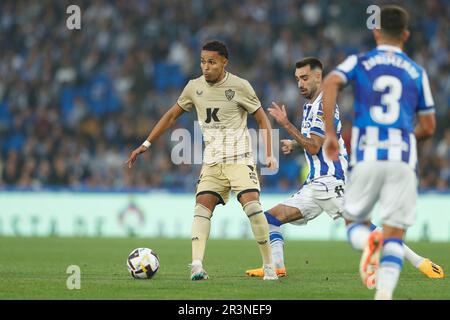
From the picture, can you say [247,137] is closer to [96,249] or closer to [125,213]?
[96,249]

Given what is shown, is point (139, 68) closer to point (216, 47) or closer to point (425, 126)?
point (216, 47)

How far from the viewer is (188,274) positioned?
10617 mm

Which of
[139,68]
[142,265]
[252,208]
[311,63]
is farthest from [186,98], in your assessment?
[139,68]

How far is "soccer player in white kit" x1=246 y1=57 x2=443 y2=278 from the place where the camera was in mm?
10328

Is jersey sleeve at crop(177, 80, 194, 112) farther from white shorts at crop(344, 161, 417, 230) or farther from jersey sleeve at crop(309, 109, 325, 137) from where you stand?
white shorts at crop(344, 161, 417, 230)

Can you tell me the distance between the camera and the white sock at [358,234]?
294 inches

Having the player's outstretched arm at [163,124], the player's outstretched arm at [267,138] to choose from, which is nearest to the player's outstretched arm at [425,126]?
the player's outstretched arm at [267,138]

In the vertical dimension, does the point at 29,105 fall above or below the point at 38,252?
above

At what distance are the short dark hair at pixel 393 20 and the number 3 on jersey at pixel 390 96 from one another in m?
0.37

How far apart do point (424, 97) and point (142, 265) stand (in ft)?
12.6

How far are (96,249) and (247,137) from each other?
20.0ft
